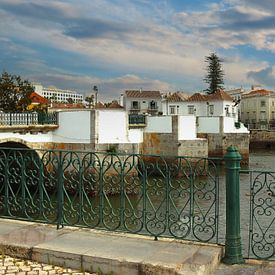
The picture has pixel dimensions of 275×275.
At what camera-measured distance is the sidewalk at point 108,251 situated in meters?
3.81

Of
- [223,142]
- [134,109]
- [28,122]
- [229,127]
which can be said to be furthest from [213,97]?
[28,122]

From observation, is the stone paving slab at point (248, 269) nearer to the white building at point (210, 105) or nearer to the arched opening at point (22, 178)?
the arched opening at point (22, 178)

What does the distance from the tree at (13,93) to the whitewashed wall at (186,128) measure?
14.3 meters

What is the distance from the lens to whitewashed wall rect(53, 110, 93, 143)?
1686 centimetres

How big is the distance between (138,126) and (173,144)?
7.79ft

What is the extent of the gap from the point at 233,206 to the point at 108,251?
4.60ft

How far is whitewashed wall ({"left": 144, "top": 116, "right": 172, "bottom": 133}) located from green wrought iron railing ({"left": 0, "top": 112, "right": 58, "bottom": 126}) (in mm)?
7663

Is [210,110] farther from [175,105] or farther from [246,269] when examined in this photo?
[246,269]

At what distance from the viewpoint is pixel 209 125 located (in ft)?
95.2

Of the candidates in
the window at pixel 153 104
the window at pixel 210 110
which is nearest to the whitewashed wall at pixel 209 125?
the window at pixel 210 110

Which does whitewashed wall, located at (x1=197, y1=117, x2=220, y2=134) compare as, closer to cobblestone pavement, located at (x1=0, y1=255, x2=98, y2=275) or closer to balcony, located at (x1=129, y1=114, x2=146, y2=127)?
balcony, located at (x1=129, y1=114, x2=146, y2=127)

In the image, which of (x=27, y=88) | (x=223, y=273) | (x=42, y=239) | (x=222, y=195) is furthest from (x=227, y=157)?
(x=27, y=88)

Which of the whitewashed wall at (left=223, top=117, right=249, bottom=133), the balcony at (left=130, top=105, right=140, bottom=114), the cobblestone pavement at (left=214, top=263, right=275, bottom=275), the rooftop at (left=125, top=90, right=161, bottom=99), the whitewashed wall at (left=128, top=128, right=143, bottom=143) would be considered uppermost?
the rooftop at (left=125, top=90, right=161, bottom=99)

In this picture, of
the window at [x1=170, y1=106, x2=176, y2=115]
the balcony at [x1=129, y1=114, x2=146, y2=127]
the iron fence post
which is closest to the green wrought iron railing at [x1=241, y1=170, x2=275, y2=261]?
the iron fence post
